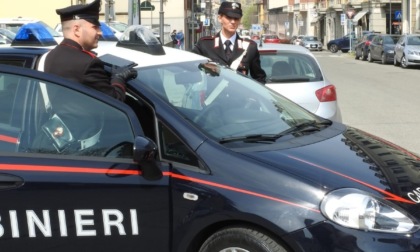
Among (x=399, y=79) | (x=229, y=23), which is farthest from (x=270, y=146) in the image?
(x=399, y=79)

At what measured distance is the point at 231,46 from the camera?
618cm

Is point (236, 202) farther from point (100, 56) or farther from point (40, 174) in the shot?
point (100, 56)

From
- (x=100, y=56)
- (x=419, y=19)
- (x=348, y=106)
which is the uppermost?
(x=419, y=19)

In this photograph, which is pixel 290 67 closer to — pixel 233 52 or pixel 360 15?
pixel 233 52

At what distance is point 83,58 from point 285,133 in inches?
50.5

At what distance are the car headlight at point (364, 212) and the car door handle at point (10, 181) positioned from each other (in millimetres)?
1534

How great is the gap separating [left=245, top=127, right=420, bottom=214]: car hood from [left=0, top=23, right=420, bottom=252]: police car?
0.4 inches

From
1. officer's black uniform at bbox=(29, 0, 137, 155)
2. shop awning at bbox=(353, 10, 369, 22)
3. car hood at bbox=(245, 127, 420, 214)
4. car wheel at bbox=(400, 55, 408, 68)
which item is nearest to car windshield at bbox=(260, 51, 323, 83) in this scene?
car hood at bbox=(245, 127, 420, 214)

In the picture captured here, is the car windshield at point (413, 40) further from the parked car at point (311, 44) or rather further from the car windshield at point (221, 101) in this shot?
the parked car at point (311, 44)

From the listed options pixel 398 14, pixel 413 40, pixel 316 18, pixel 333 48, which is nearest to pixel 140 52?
pixel 413 40

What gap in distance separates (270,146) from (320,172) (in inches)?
15.0

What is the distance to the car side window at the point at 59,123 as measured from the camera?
351cm

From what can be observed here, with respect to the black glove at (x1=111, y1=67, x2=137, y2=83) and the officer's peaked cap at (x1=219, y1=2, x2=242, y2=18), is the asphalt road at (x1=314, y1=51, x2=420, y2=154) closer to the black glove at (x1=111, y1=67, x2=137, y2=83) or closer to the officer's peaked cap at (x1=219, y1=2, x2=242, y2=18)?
the officer's peaked cap at (x1=219, y1=2, x2=242, y2=18)

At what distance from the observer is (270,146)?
363cm
